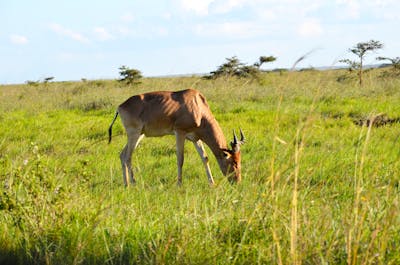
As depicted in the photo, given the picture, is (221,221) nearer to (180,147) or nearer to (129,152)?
(180,147)

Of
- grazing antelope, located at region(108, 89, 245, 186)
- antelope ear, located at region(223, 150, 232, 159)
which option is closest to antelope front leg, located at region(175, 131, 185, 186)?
grazing antelope, located at region(108, 89, 245, 186)

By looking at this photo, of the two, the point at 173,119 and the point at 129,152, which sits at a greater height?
the point at 173,119

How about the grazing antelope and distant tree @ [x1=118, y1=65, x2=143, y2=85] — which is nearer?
the grazing antelope

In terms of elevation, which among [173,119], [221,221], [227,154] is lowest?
[227,154]

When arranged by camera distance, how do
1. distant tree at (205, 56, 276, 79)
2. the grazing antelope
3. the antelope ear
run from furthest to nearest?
1. distant tree at (205, 56, 276, 79)
2. the grazing antelope
3. the antelope ear

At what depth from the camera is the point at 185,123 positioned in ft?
29.1

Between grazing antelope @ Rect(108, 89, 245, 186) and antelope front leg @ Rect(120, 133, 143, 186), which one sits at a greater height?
grazing antelope @ Rect(108, 89, 245, 186)

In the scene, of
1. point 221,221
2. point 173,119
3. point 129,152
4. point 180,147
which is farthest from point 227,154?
Result: point 221,221

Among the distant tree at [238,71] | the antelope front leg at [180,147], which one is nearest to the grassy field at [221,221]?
the antelope front leg at [180,147]

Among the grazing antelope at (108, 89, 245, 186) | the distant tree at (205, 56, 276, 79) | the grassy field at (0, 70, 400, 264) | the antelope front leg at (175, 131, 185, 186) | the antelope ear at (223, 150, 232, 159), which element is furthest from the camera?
the distant tree at (205, 56, 276, 79)

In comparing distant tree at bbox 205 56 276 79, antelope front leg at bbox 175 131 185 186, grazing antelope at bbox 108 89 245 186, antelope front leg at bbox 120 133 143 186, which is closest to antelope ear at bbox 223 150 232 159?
grazing antelope at bbox 108 89 245 186

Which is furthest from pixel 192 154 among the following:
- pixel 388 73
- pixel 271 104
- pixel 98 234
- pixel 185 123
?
pixel 388 73

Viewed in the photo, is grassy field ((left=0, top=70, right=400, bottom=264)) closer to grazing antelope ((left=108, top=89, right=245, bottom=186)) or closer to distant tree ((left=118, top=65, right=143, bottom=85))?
grazing antelope ((left=108, top=89, right=245, bottom=186))

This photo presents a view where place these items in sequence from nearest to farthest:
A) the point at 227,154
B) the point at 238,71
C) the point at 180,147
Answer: the point at 227,154
the point at 180,147
the point at 238,71
